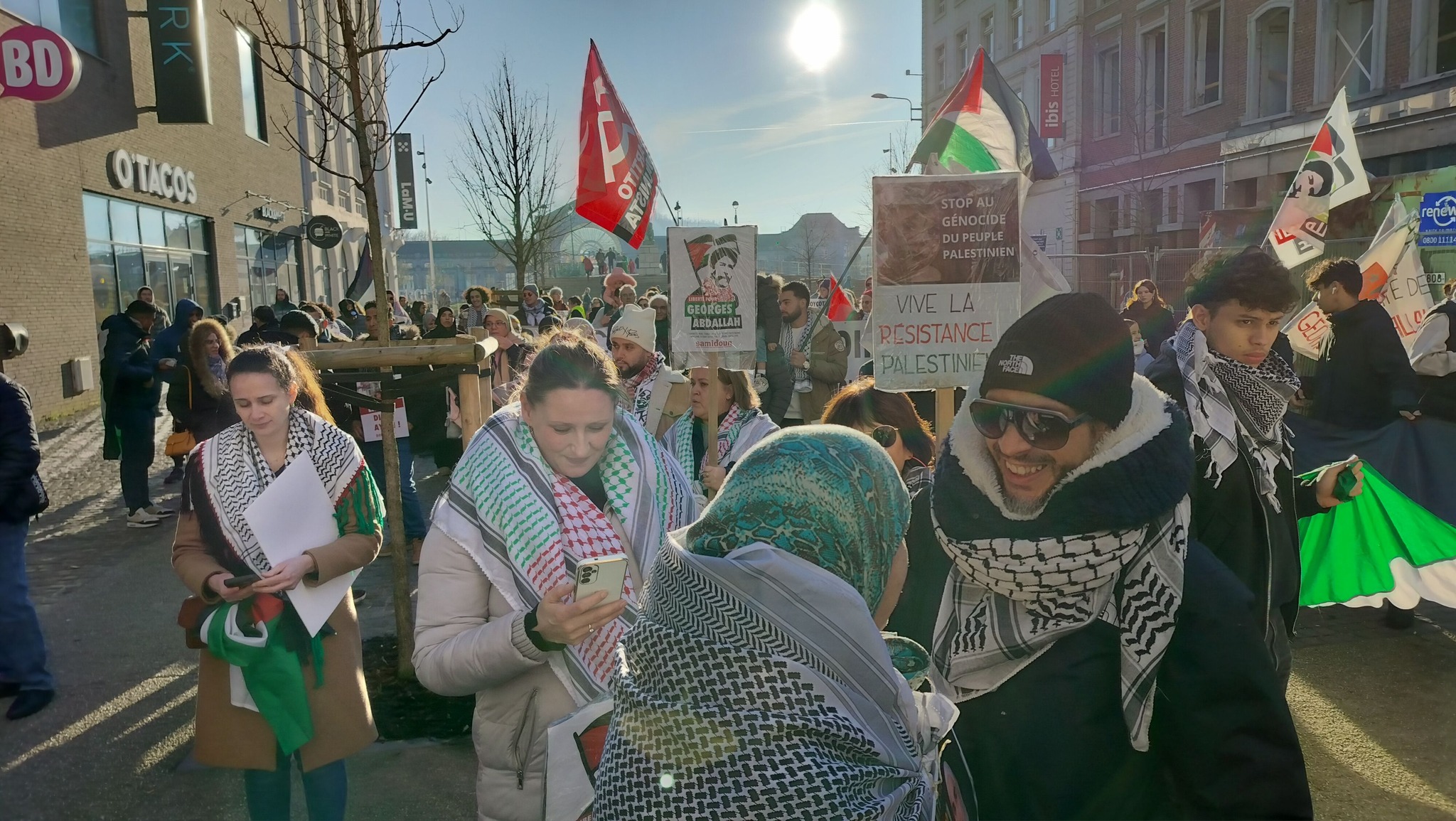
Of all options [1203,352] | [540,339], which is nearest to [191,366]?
[540,339]

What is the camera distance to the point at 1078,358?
2006mm

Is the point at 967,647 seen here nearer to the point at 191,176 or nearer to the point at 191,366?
the point at 191,366

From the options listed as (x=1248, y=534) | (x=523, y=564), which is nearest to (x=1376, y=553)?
(x=1248, y=534)

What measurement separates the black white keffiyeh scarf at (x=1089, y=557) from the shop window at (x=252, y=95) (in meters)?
29.3

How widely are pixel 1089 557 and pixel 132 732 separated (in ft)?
15.8

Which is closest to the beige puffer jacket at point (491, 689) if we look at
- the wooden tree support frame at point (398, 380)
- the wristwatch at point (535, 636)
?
the wristwatch at point (535, 636)

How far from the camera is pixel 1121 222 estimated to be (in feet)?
103

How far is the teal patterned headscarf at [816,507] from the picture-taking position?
144cm

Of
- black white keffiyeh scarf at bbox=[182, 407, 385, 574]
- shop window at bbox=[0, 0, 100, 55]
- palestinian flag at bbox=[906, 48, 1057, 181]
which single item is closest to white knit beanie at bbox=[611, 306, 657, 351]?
palestinian flag at bbox=[906, 48, 1057, 181]

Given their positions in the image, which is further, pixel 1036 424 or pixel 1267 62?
pixel 1267 62

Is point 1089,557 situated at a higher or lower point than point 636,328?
lower

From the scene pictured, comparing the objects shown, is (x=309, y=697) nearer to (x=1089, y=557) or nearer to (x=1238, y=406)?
(x=1089, y=557)

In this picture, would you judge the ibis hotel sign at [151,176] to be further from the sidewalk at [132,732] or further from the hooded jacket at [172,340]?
the sidewalk at [132,732]

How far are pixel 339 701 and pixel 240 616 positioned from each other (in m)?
0.46
